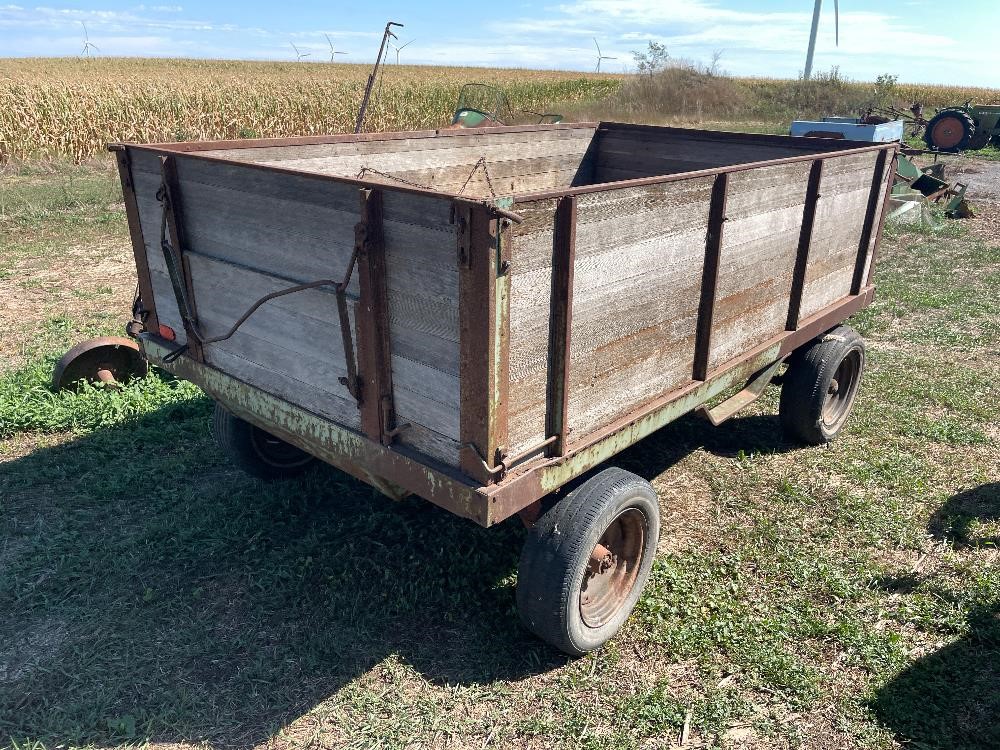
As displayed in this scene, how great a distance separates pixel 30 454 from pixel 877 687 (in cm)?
486

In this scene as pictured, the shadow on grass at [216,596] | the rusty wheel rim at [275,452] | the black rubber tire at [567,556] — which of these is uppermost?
the black rubber tire at [567,556]

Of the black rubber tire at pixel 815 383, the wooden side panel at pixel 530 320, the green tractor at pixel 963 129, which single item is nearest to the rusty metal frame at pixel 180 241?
the wooden side panel at pixel 530 320

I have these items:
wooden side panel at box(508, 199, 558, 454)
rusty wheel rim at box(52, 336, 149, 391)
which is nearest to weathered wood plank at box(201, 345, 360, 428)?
wooden side panel at box(508, 199, 558, 454)

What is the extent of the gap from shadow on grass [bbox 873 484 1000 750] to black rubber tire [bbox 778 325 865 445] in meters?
1.59

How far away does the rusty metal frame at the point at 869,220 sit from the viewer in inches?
186

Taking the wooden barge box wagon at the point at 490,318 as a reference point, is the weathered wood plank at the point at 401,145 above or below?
above

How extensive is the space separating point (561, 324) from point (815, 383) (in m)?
2.73

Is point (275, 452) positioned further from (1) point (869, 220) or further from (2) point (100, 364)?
(1) point (869, 220)

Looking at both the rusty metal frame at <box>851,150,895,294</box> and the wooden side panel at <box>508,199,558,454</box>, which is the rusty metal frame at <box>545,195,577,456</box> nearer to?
the wooden side panel at <box>508,199,558,454</box>

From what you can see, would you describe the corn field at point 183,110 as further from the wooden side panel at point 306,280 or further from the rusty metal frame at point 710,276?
the rusty metal frame at point 710,276

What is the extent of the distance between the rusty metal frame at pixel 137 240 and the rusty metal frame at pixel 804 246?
134 inches

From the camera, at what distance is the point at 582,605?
3.20 metres

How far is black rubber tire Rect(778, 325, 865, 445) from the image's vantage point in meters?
4.69

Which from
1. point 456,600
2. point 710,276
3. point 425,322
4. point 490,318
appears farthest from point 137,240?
point 710,276
